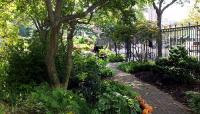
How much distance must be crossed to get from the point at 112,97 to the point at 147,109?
2.74ft

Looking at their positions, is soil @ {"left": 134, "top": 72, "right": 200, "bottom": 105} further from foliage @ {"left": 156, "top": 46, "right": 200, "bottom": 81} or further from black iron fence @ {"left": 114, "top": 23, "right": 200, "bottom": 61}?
black iron fence @ {"left": 114, "top": 23, "right": 200, "bottom": 61}

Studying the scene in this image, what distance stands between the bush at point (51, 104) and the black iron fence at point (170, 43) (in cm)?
944

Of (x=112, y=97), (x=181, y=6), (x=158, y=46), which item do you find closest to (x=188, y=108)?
(x=112, y=97)

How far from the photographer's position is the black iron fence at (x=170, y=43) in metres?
16.5

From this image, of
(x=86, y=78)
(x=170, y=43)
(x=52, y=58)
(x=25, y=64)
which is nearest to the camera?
(x=52, y=58)

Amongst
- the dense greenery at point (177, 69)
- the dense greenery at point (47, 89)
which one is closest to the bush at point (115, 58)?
the dense greenery at point (177, 69)

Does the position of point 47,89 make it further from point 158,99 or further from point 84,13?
point 158,99

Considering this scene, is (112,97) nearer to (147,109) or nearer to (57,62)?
(147,109)

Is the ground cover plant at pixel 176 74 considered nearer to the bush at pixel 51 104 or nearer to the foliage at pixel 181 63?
the foliage at pixel 181 63

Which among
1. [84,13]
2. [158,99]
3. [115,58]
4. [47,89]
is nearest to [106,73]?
[158,99]

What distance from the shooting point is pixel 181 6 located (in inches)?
1010

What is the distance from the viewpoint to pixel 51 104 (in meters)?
6.54

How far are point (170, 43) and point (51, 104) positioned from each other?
484 inches

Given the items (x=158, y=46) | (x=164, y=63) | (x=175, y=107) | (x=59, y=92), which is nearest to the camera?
(x=59, y=92)
